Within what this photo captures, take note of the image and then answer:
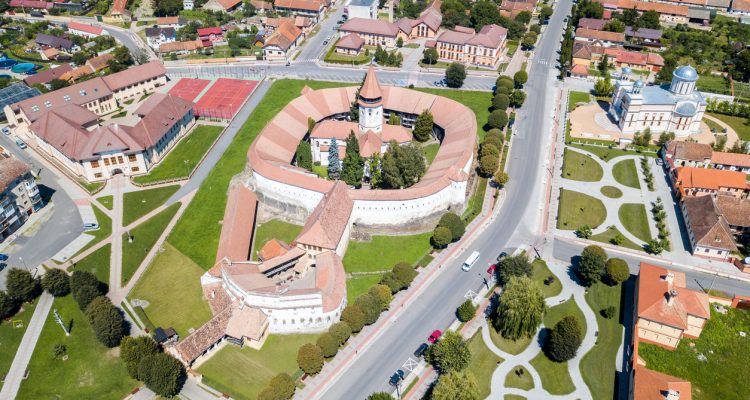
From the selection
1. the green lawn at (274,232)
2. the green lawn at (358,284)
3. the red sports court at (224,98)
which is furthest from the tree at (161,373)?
the red sports court at (224,98)

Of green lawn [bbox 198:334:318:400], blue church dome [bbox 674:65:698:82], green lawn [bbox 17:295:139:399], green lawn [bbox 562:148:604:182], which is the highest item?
blue church dome [bbox 674:65:698:82]

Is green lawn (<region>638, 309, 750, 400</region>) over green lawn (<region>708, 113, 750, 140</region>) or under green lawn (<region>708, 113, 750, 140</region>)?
under

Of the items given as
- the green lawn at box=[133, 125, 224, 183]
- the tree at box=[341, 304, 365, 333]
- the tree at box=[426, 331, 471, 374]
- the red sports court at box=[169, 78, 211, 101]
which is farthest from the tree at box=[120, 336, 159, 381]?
the red sports court at box=[169, 78, 211, 101]

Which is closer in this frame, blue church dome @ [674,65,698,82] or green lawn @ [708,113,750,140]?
blue church dome @ [674,65,698,82]

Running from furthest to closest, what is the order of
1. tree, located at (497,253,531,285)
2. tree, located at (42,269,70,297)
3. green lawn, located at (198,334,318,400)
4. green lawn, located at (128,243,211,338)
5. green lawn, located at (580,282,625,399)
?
1. tree, located at (497,253,531,285)
2. tree, located at (42,269,70,297)
3. green lawn, located at (128,243,211,338)
4. green lawn, located at (198,334,318,400)
5. green lawn, located at (580,282,625,399)

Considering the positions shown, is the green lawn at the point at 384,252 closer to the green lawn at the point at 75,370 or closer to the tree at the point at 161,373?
the tree at the point at 161,373

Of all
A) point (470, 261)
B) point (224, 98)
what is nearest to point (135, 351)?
point (470, 261)

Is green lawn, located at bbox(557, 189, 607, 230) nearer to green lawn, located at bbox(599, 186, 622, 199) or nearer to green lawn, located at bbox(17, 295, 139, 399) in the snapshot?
green lawn, located at bbox(599, 186, 622, 199)

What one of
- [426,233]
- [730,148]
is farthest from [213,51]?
[730,148]
